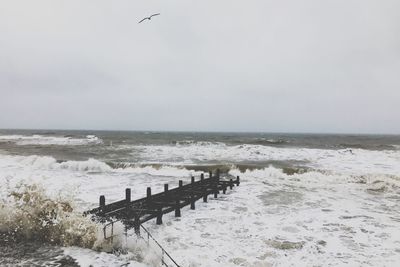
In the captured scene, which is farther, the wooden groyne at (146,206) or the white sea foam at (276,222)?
the wooden groyne at (146,206)

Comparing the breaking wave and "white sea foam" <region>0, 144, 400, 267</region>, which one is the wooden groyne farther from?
the breaking wave

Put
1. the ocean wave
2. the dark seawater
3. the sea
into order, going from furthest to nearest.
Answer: the dark seawater, the ocean wave, the sea

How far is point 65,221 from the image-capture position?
9.17 m

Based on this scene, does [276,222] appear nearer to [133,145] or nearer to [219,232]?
[219,232]

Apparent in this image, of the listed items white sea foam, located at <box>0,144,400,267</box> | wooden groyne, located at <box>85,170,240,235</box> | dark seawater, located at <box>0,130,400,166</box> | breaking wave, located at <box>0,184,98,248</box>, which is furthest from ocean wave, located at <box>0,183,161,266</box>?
dark seawater, located at <box>0,130,400,166</box>

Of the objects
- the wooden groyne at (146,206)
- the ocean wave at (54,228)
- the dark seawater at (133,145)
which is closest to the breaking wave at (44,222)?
the ocean wave at (54,228)

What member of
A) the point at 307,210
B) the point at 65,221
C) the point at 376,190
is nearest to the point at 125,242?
the point at 65,221

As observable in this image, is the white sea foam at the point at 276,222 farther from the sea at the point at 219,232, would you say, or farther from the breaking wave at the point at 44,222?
the breaking wave at the point at 44,222

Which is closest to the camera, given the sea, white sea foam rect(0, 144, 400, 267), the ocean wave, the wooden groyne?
the sea

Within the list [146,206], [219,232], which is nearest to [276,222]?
[219,232]

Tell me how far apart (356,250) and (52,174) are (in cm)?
2104

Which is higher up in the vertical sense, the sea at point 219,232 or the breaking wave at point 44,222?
the breaking wave at point 44,222

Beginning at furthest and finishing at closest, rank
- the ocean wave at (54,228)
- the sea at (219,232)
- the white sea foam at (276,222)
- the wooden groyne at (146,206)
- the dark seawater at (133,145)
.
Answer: the dark seawater at (133,145), the wooden groyne at (146,206), the white sea foam at (276,222), the ocean wave at (54,228), the sea at (219,232)

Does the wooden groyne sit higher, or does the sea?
the wooden groyne
